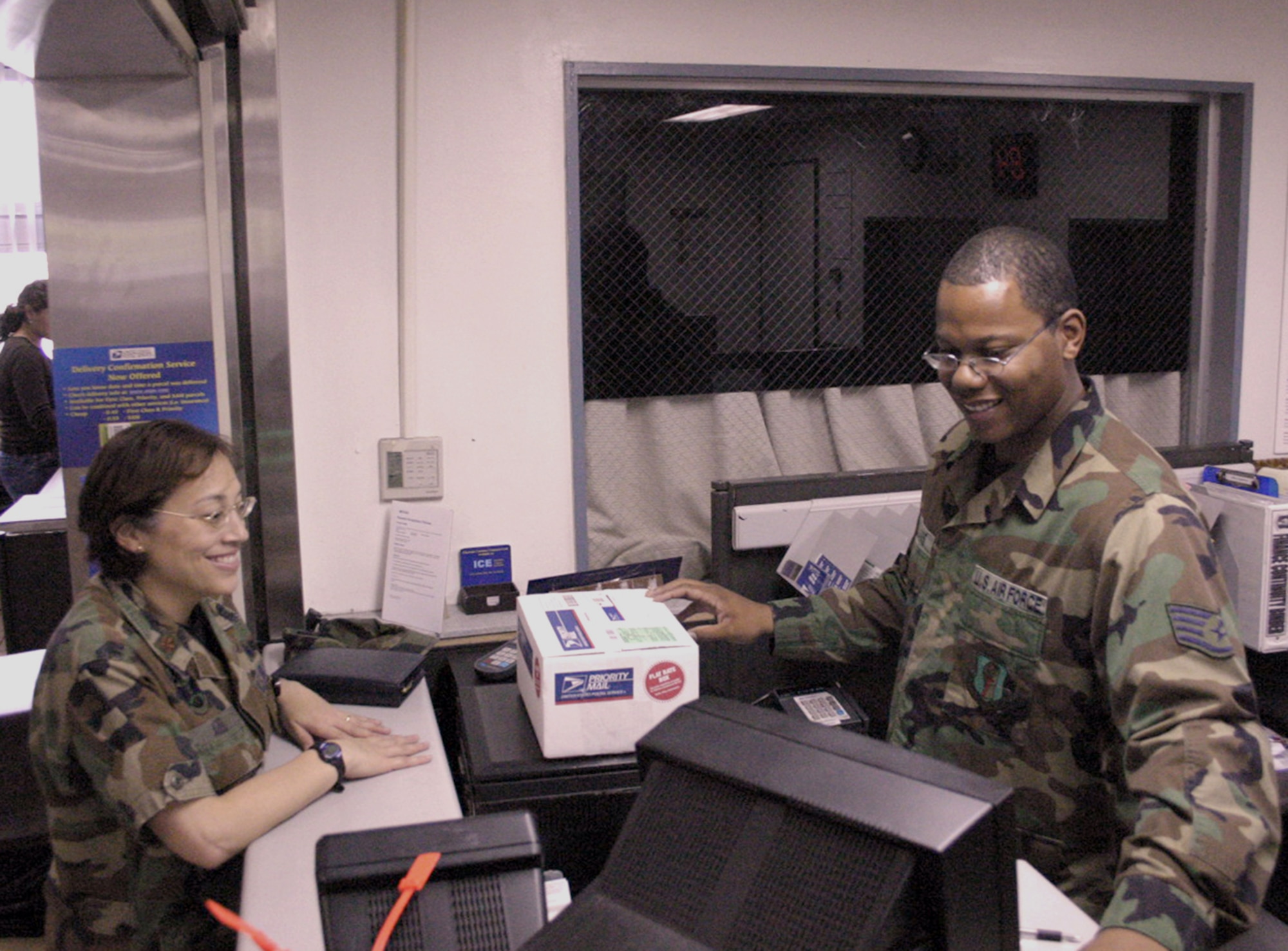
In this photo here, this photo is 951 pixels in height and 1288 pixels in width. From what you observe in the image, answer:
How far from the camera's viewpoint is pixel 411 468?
2385 mm

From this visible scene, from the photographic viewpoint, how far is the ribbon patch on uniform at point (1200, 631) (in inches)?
46.5

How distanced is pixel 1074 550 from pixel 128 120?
74.8 inches

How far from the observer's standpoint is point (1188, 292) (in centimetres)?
292

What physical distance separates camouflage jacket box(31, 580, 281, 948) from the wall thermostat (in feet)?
2.60

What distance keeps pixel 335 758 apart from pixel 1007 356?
1.13 meters

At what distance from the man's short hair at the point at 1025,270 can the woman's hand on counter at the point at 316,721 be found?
3.90 feet

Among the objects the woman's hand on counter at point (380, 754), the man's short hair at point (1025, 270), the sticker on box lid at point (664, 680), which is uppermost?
the man's short hair at point (1025, 270)

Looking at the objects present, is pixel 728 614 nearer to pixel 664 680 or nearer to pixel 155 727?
pixel 664 680

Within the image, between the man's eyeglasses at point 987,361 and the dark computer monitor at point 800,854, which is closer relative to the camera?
the dark computer monitor at point 800,854

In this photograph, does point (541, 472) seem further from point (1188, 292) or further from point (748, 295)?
point (1188, 292)

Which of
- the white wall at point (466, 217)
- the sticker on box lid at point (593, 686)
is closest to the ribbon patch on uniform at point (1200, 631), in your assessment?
the sticker on box lid at point (593, 686)

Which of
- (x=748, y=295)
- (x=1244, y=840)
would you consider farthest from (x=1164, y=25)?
(x=1244, y=840)

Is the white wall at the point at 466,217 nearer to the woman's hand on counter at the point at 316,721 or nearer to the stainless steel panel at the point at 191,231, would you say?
the stainless steel panel at the point at 191,231

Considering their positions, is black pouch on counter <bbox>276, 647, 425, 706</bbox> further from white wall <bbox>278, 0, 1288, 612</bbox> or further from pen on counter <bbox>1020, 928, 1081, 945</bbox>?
pen on counter <bbox>1020, 928, 1081, 945</bbox>
